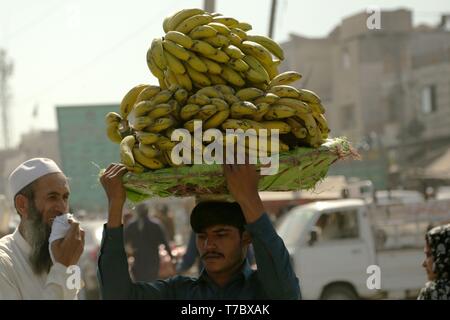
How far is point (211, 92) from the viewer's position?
3.85 meters

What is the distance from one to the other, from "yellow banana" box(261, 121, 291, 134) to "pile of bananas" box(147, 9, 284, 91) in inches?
8.1

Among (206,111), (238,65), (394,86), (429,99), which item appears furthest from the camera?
(394,86)

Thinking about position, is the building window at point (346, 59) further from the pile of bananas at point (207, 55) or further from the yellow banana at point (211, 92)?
the yellow banana at point (211, 92)

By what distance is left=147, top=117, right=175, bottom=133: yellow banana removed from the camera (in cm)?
379

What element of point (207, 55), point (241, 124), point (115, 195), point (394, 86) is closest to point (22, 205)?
point (115, 195)

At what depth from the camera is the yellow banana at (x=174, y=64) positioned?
3941 millimetres

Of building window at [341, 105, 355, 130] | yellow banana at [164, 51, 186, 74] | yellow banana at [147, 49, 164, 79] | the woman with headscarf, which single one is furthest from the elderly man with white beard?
building window at [341, 105, 355, 130]

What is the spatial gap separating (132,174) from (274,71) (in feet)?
2.66

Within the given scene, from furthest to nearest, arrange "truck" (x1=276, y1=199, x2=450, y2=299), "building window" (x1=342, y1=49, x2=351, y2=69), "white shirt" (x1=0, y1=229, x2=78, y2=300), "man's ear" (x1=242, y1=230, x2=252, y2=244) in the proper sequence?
"building window" (x1=342, y1=49, x2=351, y2=69), "truck" (x1=276, y1=199, x2=450, y2=299), "white shirt" (x1=0, y1=229, x2=78, y2=300), "man's ear" (x1=242, y1=230, x2=252, y2=244)

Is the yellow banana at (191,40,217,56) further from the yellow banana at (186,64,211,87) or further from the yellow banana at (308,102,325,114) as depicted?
the yellow banana at (308,102,325,114)

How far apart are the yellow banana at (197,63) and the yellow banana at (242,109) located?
229mm

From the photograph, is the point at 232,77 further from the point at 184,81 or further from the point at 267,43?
the point at 267,43

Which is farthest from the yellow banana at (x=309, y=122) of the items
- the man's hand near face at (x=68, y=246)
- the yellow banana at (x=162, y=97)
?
the man's hand near face at (x=68, y=246)

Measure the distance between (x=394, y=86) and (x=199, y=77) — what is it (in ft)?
132
